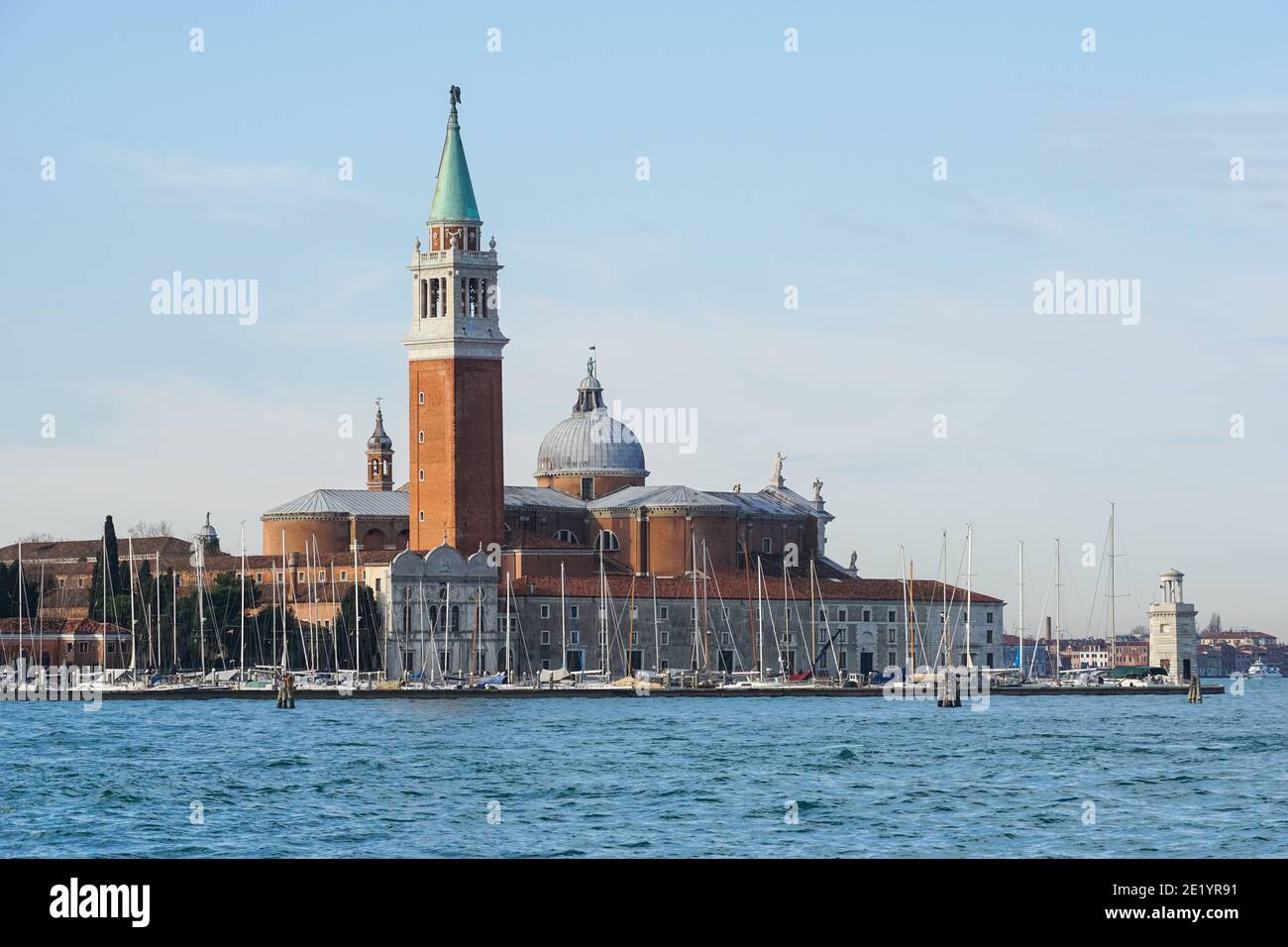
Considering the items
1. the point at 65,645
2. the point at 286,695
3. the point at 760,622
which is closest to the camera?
the point at 286,695

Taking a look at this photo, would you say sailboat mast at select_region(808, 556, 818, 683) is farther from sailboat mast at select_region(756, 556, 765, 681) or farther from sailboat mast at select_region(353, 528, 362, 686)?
sailboat mast at select_region(353, 528, 362, 686)

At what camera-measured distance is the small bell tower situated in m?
82.2

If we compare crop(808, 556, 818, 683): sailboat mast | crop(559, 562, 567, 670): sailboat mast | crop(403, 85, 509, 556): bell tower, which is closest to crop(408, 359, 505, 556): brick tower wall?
crop(403, 85, 509, 556): bell tower

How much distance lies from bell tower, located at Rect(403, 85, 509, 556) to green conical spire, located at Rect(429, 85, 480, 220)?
31 millimetres

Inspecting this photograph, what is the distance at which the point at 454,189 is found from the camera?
222 ft

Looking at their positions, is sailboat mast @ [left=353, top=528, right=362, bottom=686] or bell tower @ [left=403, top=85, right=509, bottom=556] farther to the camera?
bell tower @ [left=403, top=85, right=509, bottom=556]

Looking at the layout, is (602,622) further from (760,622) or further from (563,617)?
(760,622)

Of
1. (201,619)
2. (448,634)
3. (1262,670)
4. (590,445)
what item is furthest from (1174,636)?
(1262,670)

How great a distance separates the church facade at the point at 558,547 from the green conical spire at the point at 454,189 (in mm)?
62

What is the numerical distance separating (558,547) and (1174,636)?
24.9 meters

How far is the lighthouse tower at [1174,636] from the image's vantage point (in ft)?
268

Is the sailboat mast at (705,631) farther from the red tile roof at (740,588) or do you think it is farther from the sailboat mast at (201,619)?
the sailboat mast at (201,619)

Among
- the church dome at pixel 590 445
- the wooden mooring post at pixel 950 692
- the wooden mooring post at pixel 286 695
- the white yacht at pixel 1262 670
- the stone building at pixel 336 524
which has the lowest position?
the white yacht at pixel 1262 670

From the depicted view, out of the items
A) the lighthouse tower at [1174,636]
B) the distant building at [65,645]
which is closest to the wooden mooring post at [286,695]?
the distant building at [65,645]
